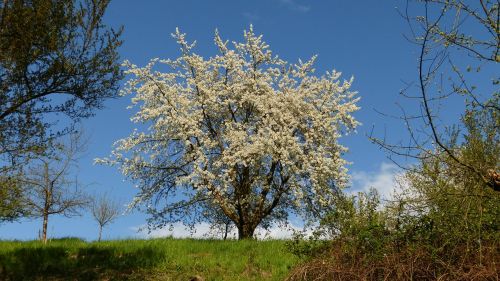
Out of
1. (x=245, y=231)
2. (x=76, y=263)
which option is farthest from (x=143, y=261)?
(x=245, y=231)

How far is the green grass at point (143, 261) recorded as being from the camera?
14922 millimetres

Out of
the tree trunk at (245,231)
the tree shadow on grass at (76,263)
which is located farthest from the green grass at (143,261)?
the tree trunk at (245,231)

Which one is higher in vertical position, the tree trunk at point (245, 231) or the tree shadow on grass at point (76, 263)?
the tree trunk at point (245, 231)

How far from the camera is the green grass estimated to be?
587 inches

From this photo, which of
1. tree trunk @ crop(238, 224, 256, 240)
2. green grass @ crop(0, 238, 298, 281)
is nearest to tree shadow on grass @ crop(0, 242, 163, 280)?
green grass @ crop(0, 238, 298, 281)

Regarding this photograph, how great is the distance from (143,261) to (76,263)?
2.08 metres

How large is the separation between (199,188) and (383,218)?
13.5m

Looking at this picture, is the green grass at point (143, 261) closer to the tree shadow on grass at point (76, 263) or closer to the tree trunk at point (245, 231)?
the tree shadow on grass at point (76, 263)

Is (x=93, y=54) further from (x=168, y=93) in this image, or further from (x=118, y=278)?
(x=168, y=93)

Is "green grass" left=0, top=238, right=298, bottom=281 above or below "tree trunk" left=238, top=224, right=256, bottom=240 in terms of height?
below

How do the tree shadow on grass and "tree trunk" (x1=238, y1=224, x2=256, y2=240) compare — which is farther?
"tree trunk" (x1=238, y1=224, x2=256, y2=240)

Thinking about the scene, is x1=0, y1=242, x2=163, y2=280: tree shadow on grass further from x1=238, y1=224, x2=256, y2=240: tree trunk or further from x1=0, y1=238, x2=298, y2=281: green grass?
x1=238, y1=224, x2=256, y2=240: tree trunk

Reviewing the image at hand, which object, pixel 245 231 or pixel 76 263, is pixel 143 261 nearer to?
pixel 76 263

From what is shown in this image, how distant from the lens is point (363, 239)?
8.08m
